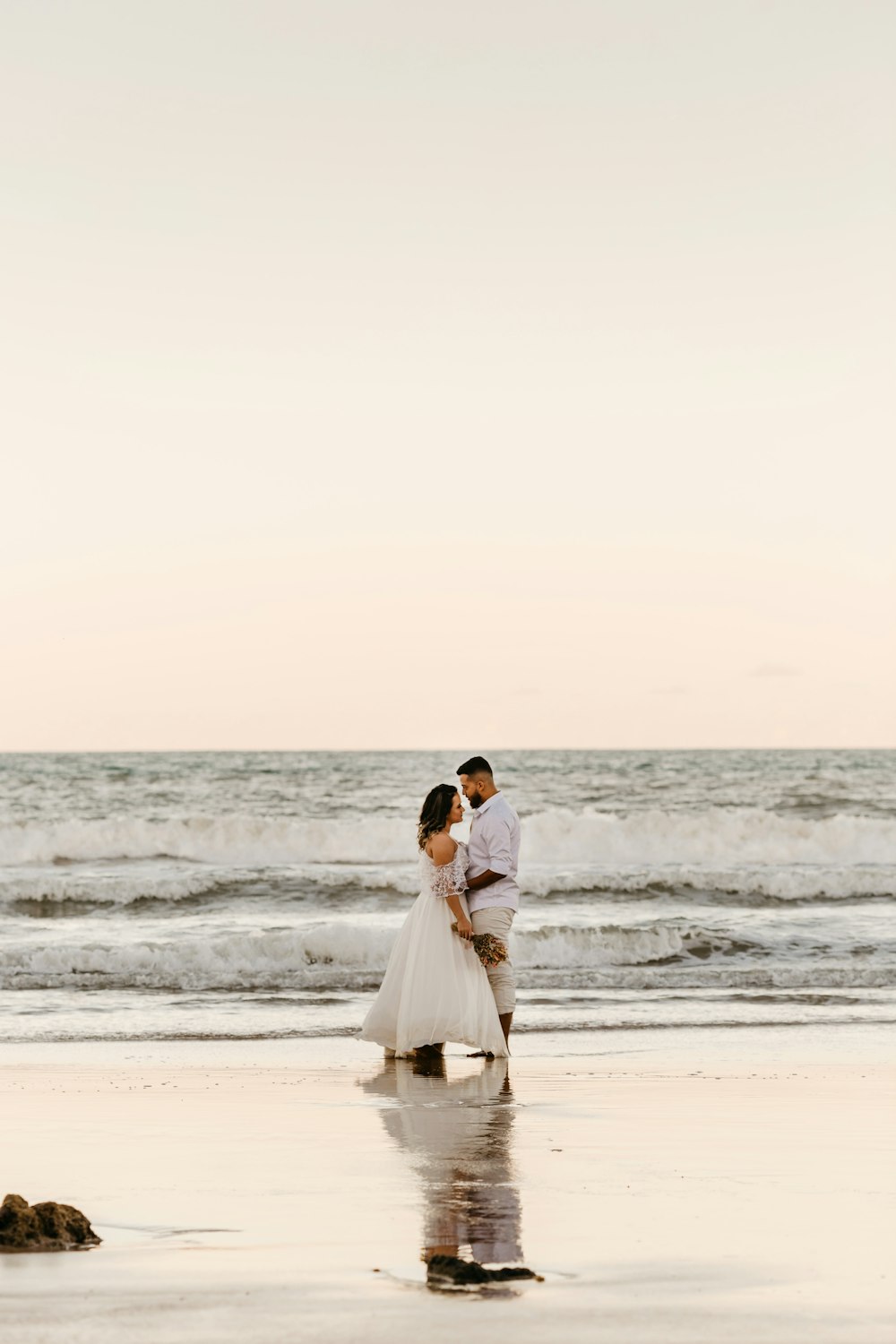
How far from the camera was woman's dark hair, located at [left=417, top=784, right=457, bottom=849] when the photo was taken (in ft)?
32.7

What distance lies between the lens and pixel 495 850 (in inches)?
393

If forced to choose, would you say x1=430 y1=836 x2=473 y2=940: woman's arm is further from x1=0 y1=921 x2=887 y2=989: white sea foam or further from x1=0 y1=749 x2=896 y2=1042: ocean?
x1=0 y1=921 x2=887 y2=989: white sea foam

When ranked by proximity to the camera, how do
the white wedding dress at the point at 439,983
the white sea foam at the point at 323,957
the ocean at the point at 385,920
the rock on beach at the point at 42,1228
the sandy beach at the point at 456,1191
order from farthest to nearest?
the white sea foam at the point at 323,957
the ocean at the point at 385,920
the white wedding dress at the point at 439,983
the rock on beach at the point at 42,1228
the sandy beach at the point at 456,1191

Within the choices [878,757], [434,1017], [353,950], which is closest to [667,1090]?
[434,1017]

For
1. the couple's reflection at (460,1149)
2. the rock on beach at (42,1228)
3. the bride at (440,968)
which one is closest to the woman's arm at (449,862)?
the bride at (440,968)

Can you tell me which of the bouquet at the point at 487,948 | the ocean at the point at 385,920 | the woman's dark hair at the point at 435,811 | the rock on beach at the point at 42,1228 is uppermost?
the woman's dark hair at the point at 435,811

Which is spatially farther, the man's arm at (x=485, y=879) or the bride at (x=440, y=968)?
the man's arm at (x=485, y=879)

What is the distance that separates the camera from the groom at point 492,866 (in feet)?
32.7

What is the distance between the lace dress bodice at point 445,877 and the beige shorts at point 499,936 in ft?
0.75

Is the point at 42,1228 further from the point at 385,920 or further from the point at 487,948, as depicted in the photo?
the point at 385,920

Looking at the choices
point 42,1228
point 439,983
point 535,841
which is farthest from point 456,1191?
point 535,841

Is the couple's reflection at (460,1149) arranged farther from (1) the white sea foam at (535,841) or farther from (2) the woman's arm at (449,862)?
(1) the white sea foam at (535,841)

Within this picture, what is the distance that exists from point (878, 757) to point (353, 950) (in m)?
68.2

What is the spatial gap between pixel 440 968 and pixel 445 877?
59 cm
